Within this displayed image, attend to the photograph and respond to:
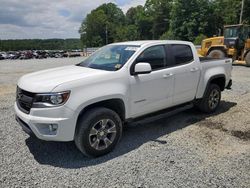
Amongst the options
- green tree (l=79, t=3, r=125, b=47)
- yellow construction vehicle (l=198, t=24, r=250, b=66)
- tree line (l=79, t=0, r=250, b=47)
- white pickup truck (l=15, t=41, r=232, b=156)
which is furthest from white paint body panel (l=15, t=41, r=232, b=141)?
green tree (l=79, t=3, r=125, b=47)

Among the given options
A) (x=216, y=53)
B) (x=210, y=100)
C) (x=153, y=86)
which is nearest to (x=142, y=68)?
(x=153, y=86)

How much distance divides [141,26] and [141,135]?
8190 cm

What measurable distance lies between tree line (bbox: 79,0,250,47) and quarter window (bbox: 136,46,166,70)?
3835cm

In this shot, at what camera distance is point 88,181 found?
3369 mm

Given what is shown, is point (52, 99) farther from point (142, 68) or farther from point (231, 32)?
point (231, 32)

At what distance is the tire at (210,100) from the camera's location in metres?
5.87

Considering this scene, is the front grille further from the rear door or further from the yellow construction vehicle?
the yellow construction vehicle

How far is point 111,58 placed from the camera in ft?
15.5

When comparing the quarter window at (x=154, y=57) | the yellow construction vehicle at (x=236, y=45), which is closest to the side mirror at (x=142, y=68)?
the quarter window at (x=154, y=57)

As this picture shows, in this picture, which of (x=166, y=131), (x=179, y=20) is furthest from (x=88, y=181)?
(x=179, y=20)

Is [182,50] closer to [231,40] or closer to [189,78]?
[189,78]

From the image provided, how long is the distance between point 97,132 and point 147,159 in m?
0.88

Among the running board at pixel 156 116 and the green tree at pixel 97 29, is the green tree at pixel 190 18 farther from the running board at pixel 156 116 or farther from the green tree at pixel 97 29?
the running board at pixel 156 116

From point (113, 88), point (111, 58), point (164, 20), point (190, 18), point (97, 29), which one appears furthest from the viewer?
point (97, 29)
